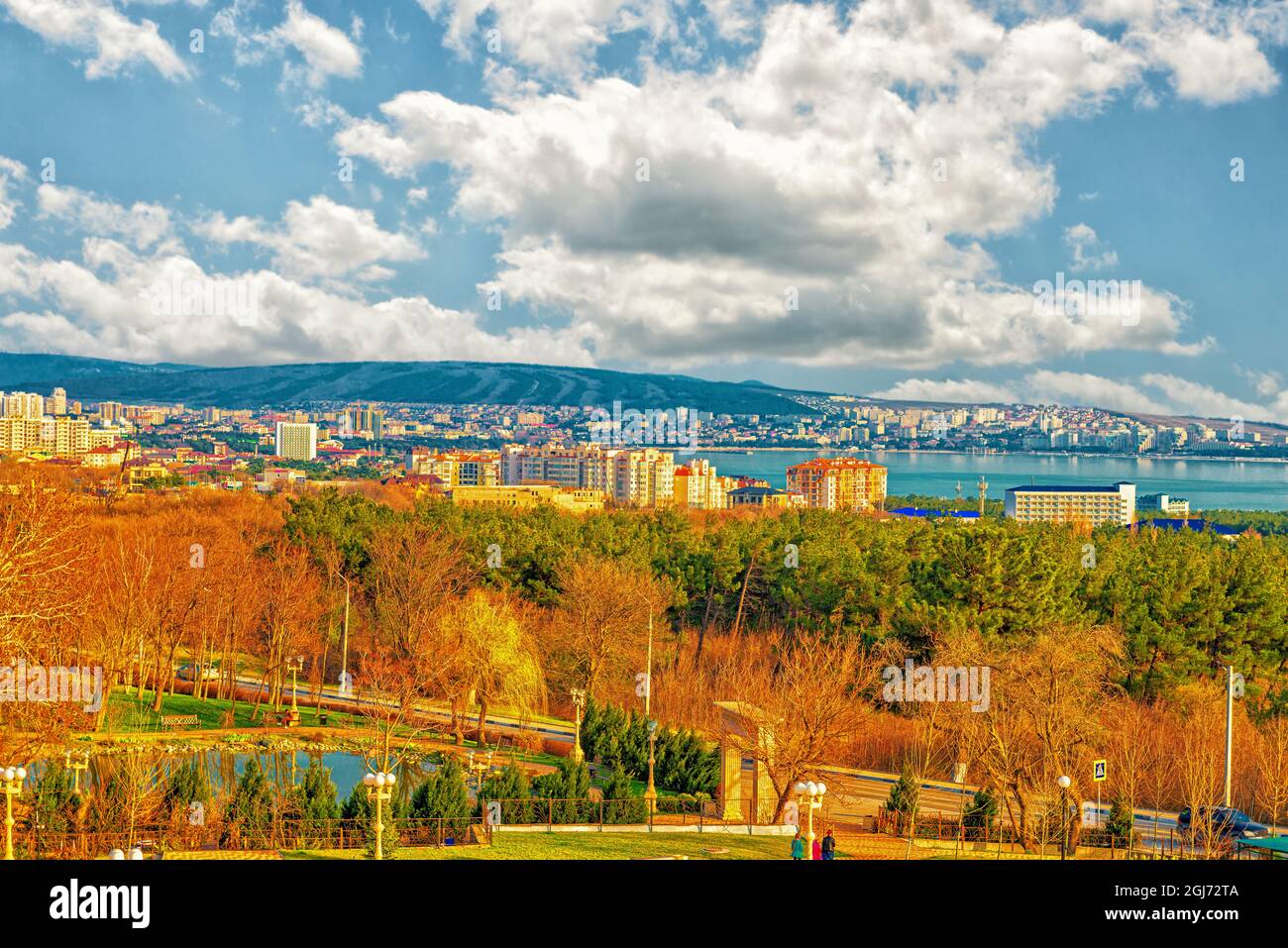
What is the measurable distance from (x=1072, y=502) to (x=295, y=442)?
313 feet

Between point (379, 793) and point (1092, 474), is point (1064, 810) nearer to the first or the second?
point (379, 793)

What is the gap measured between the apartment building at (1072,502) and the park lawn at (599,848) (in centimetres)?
8601

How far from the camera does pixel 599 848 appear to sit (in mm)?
15742

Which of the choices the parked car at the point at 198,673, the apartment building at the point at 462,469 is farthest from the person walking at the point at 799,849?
the apartment building at the point at 462,469

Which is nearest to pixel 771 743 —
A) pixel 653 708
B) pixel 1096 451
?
pixel 653 708

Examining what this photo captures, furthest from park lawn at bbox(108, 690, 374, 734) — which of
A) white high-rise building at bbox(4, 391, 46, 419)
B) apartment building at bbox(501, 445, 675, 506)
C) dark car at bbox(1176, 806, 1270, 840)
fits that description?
white high-rise building at bbox(4, 391, 46, 419)

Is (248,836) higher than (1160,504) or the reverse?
the reverse

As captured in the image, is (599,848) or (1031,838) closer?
(599,848)

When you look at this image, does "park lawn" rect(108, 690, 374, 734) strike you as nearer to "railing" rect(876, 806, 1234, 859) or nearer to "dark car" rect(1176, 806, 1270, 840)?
"railing" rect(876, 806, 1234, 859)

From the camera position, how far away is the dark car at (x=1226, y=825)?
56.1 ft

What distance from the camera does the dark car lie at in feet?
56.1

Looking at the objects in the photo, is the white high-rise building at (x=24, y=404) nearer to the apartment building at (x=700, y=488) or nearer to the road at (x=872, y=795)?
the apartment building at (x=700, y=488)

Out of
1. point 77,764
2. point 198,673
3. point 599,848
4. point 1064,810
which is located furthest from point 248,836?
point 198,673
